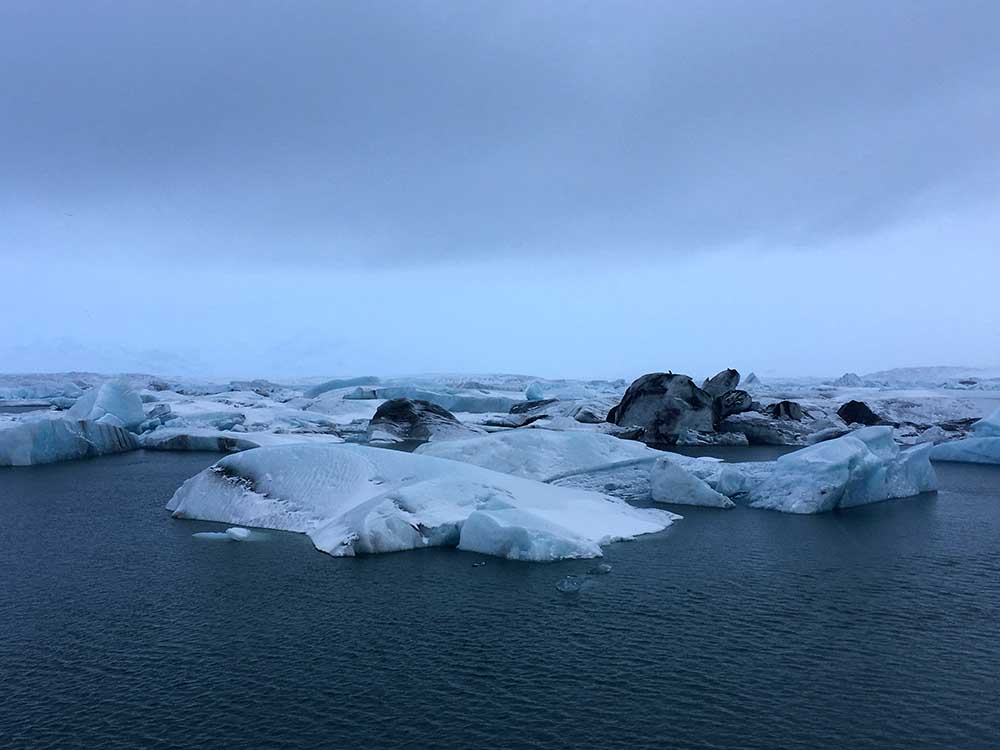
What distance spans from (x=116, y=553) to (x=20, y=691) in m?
5.60

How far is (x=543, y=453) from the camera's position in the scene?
20125 millimetres

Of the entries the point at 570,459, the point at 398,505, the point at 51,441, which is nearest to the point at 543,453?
the point at 570,459

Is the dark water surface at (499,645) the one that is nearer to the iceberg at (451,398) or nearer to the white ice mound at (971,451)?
the white ice mound at (971,451)

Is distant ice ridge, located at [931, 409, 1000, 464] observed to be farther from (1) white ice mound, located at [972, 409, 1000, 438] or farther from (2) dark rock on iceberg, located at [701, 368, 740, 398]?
(2) dark rock on iceberg, located at [701, 368, 740, 398]

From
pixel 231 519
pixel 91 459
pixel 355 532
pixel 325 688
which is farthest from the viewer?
pixel 91 459

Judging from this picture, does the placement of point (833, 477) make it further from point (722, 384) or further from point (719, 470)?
point (722, 384)

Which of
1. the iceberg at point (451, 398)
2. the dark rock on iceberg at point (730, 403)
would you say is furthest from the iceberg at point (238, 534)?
the iceberg at point (451, 398)

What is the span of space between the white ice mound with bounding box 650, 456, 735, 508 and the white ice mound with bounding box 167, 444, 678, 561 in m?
1.69

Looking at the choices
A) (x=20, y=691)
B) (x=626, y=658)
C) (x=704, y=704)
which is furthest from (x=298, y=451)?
(x=704, y=704)

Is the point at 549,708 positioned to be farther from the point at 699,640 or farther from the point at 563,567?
the point at 563,567

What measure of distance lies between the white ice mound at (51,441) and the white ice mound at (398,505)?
11.1m

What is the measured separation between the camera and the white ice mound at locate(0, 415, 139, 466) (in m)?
24.4

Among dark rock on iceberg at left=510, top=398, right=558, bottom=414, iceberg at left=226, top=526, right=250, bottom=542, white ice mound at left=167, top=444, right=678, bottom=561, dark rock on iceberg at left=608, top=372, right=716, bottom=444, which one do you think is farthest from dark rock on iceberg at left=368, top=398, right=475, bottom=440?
iceberg at left=226, top=526, right=250, bottom=542

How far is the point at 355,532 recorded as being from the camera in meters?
12.7
